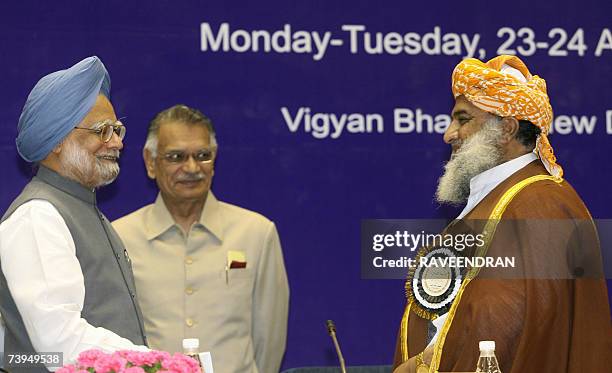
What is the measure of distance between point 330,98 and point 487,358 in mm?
2889

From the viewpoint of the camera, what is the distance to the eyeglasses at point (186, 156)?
5.73 m

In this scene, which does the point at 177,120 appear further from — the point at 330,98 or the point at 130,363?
the point at 130,363

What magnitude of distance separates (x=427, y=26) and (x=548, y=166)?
1.87 meters

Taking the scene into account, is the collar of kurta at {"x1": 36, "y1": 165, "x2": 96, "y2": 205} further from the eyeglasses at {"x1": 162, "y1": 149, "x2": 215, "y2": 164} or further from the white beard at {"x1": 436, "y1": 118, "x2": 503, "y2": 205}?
the white beard at {"x1": 436, "y1": 118, "x2": 503, "y2": 205}

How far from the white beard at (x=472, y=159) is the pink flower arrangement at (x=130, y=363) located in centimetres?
204

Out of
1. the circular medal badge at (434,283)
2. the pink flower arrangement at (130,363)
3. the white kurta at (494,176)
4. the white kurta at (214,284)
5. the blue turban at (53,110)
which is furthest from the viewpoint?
the white kurta at (214,284)

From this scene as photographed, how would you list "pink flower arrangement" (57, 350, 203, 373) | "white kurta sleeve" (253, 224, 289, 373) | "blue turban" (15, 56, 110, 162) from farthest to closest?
"white kurta sleeve" (253, 224, 289, 373)
"blue turban" (15, 56, 110, 162)
"pink flower arrangement" (57, 350, 203, 373)

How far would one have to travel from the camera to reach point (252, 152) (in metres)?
6.29

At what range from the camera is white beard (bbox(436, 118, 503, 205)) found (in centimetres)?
479

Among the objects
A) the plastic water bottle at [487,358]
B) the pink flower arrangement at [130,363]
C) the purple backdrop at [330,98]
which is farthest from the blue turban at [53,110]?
the purple backdrop at [330,98]

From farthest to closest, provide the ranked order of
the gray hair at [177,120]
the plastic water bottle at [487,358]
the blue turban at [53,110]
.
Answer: the gray hair at [177,120] → the blue turban at [53,110] → the plastic water bottle at [487,358]

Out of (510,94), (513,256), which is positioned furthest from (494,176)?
(513,256)

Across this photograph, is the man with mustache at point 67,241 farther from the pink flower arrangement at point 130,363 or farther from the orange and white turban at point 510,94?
the orange and white turban at point 510,94

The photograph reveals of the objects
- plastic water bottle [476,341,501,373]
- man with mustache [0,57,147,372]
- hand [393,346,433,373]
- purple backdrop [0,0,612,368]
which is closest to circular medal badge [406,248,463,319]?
hand [393,346,433,373]
